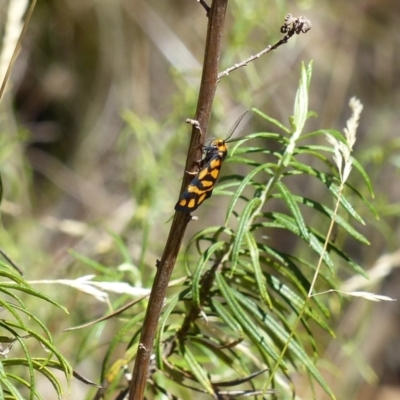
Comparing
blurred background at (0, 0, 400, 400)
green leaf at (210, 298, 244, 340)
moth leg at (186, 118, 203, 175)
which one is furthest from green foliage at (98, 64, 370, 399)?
blurred background at (0, 0, 400, 400)

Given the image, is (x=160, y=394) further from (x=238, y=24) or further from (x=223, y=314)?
(x=238, y=24)

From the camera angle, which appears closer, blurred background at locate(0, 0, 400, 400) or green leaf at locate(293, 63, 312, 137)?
green leaf at locate(293, 63, 312, 137)

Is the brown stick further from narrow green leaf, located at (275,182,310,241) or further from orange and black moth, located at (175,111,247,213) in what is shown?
narrow green leaf, located at (275,182,310,241)

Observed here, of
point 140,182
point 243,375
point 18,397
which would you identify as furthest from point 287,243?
point 18,397

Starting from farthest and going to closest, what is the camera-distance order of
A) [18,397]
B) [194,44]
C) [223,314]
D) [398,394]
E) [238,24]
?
Result: [398,394]
[194,44]
[238,24]
[223,314]
[18,397]

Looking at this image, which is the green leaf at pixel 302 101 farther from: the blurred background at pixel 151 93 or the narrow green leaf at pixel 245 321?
the blurred background at pixel 151 93

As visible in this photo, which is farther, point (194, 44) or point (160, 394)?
point (194, 44)
